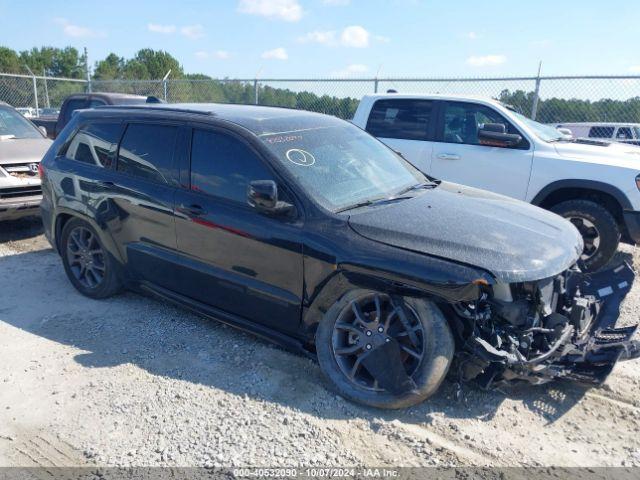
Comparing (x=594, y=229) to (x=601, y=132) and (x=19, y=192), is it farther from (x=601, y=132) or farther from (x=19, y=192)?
(x=601, y=132)

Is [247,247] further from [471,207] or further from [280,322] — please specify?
[471,207]

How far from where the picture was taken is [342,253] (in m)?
3.14

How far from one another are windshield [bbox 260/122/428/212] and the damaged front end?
1.14 metres

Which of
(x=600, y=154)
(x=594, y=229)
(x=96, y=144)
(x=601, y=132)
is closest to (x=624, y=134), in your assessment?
(x=601, y=132)

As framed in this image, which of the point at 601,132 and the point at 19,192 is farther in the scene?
the point at 601,132

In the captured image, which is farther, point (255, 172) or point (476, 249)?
point (255, 172)

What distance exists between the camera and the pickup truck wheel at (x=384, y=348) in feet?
9.78

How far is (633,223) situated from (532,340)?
3.26 m

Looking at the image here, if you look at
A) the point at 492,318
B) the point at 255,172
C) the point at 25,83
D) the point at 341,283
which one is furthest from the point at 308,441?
the point at 25,83

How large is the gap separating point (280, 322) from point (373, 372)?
0.77 m

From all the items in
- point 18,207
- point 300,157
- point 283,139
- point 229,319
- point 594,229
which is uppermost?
point 283,139

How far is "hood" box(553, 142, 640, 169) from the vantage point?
560 centimetres

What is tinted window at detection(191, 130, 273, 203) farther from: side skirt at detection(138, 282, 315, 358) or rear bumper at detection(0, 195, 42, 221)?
rear bumper at detection(0, 195, 42, 221)

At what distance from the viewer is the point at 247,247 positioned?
3.56 meters
